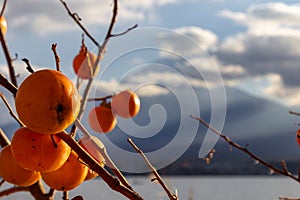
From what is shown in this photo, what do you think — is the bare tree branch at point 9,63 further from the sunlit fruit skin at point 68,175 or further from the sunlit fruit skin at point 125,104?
the sunlit fruit skin at point 68,175

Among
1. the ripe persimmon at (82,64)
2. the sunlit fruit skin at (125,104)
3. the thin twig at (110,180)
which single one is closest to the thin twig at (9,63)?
the ripe persimmon at (82,64)

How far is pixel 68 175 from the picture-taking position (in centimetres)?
64

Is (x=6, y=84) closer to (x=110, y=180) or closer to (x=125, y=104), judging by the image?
(x=110, y=180)

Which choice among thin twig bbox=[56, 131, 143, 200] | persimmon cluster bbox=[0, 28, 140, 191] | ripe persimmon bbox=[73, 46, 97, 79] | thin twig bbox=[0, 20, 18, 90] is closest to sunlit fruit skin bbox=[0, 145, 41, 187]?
persimmon cluster bbox=[0, 28, 140, 191]

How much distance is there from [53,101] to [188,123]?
0.36m

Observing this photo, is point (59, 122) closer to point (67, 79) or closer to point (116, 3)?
point (67, 79)

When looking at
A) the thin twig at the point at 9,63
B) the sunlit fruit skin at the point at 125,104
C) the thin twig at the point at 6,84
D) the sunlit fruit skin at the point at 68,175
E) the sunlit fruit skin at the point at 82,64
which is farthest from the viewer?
the sunlit fruit skin at the point at 125,104

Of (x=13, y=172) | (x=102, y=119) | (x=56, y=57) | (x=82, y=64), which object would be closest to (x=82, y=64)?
(x=82, y=64)

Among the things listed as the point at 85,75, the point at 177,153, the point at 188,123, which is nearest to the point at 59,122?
the point at 177,153

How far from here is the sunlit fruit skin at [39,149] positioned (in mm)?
568

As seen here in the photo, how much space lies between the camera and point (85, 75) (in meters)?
1.19

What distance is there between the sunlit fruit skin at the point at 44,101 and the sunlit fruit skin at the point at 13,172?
0.60 ft

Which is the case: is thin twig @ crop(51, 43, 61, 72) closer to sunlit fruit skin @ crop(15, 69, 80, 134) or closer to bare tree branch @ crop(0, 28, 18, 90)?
sunlit fruit skin @ crop(15, 69, 80, 134)

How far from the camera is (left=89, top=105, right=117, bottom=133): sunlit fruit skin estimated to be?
1226 millimetres
